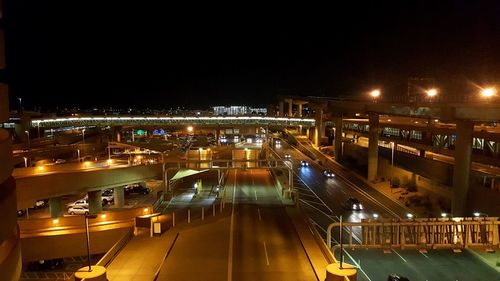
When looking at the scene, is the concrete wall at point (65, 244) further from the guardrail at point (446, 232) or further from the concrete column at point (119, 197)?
the guardrail at point (446, 232)

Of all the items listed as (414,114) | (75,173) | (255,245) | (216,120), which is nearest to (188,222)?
(255,245)

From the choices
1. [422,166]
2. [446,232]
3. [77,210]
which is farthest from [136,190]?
[446,232]

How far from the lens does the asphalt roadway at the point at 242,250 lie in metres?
19.1

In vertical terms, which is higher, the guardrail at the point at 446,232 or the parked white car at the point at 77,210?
the guardrail at the point at 446,232

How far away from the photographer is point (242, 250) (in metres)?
23.2

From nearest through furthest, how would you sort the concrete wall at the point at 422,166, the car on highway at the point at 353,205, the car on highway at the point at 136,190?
the car on highway at the point at 353,205 → the concrete wall at the point at 422,166 → the car on highway at the point at 136,190

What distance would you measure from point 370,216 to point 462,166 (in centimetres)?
846

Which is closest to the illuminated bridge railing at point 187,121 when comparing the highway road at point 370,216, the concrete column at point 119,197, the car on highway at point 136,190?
the highway road at point 370,216

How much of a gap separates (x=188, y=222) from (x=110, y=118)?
70959mm

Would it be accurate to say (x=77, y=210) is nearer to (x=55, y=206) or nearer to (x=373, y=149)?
(x=55, y=206)

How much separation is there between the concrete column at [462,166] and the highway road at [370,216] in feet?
15.4

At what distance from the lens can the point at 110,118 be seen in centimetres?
9425

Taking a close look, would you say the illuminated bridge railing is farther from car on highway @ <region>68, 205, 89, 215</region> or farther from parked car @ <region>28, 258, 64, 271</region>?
parked car @ <region>28, 258, 64, 271</region>

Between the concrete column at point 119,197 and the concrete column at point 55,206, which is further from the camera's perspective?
the concrete column at point 119,197
